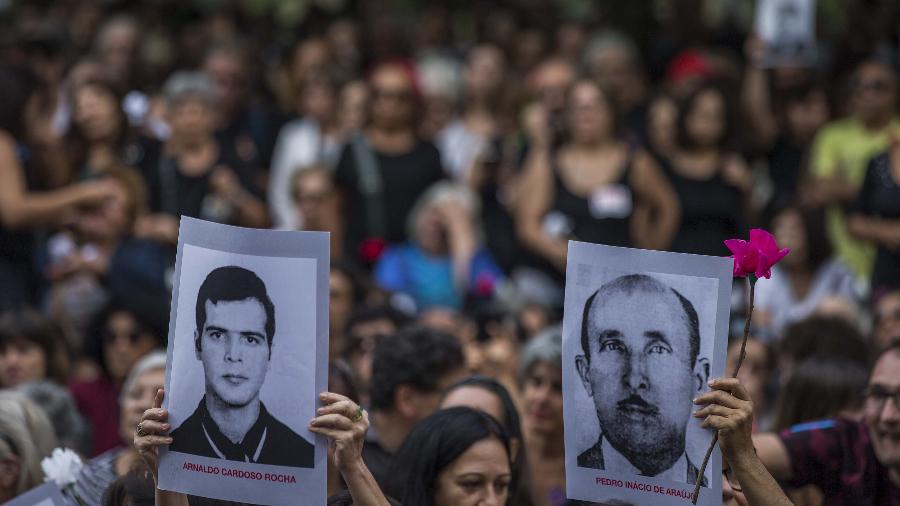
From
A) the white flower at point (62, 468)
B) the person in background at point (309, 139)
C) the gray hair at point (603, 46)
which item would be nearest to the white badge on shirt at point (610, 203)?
the person in background at point (309, 139)

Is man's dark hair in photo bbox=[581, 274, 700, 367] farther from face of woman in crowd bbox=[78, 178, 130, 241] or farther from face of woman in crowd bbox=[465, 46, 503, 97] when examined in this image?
face of woman in crowd bbox=[465, 46, 503, 97]

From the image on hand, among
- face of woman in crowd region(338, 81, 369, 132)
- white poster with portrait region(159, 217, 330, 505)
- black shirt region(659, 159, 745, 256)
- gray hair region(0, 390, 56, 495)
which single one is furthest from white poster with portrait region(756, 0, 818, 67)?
white poster with portrait region(159, 217, 330, 505)

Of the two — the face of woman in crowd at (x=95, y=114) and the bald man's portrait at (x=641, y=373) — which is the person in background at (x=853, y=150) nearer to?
the face of woman in crowd at (x=95, y=114)

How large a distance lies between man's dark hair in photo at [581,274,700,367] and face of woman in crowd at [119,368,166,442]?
2.27m

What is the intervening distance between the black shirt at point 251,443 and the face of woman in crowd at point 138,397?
1.77 m

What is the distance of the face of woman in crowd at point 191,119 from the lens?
9.66 m

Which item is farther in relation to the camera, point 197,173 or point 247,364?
point 197,173

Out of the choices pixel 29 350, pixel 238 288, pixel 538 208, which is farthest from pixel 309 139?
pixel 238 288

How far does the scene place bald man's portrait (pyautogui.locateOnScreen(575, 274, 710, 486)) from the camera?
4.17 meters

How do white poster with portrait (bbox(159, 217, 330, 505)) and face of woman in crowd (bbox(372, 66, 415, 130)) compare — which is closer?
white poster with portrait (bbox(159, 217, 330, 505))

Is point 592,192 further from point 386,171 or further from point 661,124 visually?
point 661,124

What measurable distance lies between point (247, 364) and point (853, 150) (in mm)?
6905

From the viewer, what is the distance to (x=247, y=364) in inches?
165

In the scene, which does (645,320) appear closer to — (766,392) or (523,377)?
(523,377)
